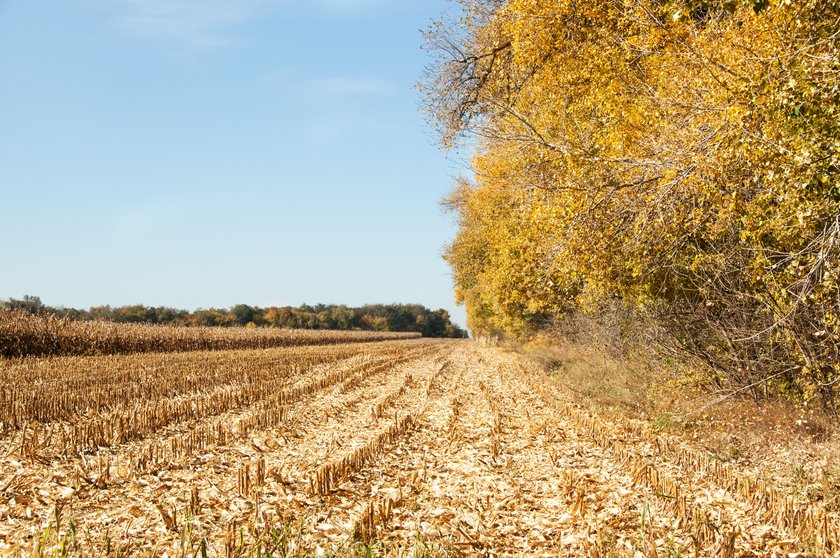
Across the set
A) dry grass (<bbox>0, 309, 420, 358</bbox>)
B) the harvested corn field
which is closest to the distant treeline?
dry grass (<bbox>0, 309, 420, 358</bbox>)

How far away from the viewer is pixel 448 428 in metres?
12.0

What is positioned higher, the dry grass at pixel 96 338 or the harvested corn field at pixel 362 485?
the dry grass at pixel 96 338

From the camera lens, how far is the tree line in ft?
24.6

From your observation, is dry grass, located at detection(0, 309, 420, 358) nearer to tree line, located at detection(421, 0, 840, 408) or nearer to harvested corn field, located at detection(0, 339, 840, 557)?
harvested corn field, located at detection(0, 339, 840, 557)

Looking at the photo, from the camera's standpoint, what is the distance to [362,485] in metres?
7.99

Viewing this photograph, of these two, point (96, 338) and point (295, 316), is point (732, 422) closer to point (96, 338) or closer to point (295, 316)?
point (96, 338)

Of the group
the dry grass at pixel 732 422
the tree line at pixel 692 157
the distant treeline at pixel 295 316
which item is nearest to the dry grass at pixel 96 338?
the distant treeline at pixel 295 316

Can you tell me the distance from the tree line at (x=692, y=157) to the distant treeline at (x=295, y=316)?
25.2 m

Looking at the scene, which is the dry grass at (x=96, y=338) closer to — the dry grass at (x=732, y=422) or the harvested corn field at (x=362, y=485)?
the harvested corn field at (x=362, y=485)

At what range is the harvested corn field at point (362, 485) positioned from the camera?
5.96 m

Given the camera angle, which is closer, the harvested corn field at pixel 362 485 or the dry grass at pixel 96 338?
the harvested corn field at pixel 362 485

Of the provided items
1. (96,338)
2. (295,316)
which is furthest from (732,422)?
(295,316)

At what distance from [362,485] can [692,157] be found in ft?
22.6

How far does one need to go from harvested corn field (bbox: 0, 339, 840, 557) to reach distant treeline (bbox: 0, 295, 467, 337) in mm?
20672
